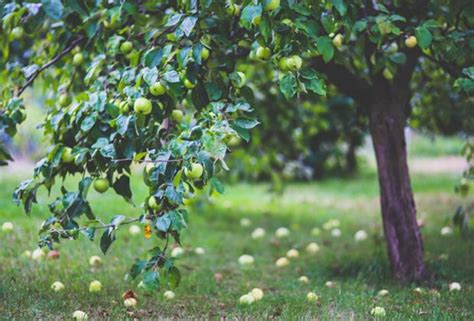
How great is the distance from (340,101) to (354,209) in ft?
8.10

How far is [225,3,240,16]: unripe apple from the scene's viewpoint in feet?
7.90

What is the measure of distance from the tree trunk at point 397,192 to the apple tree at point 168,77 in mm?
14

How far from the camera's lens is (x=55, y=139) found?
2816 mm

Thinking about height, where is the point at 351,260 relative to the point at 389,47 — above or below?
below

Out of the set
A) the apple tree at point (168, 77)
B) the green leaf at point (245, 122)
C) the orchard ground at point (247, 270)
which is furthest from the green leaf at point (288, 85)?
the orchard ground at point (247, 270)

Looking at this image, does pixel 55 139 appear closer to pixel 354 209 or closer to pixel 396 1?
pixel 396 1

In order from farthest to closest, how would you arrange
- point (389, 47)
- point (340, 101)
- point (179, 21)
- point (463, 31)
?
point (340, 101) → point (389, 47) → point (463, 31) → point (179, 21)

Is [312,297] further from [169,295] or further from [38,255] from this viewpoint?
[38,255]

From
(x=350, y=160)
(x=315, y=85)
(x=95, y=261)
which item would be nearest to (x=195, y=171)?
(x=315, y=85)

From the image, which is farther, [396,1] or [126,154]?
[396,1]

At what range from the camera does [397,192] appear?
343cm

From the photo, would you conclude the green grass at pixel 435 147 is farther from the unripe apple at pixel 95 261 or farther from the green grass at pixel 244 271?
the unripe apple at pixel 95 261

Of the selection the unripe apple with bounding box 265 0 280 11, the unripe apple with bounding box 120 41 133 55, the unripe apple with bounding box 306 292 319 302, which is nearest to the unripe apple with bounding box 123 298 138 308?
the unripe apple with bounding box 306 292 319 302

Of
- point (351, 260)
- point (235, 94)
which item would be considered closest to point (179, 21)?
point (235, 94)
